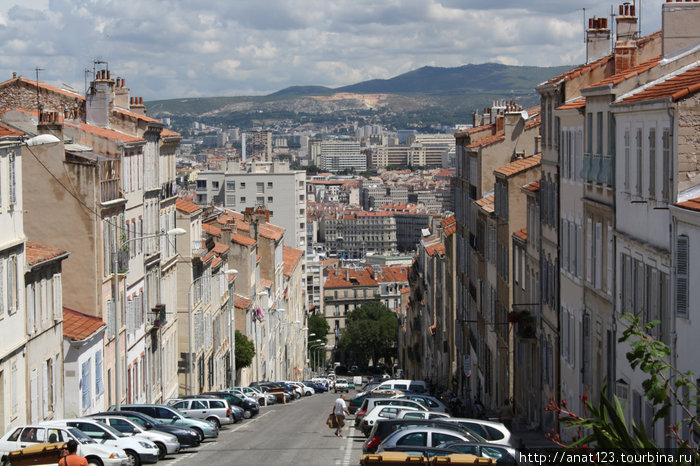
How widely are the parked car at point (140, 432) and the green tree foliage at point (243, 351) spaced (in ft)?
139

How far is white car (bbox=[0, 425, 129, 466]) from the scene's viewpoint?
89.8 ft

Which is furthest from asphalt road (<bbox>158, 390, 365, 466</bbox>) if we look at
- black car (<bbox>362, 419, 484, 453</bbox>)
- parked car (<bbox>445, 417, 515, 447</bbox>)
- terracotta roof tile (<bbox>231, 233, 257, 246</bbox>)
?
terracotta roof tile (<bbox>231, 233, 257, 246</bbox>)

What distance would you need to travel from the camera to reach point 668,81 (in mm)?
24656

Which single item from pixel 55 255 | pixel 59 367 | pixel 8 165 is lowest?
pixel 59 367

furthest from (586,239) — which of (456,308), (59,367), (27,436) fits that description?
(456,308)

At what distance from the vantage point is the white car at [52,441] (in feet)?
89.8

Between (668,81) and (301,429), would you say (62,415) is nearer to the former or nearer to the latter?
(301,429)

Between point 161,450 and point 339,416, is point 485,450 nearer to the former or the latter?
point 161,450

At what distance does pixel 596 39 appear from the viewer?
1449 inches

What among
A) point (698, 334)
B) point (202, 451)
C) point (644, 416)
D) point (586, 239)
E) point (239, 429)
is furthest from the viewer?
point (239, 429)

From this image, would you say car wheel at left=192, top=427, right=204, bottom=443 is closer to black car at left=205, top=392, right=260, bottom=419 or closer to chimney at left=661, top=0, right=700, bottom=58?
black car at left=205, top=392, right=260, bottom=419

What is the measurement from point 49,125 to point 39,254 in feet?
23.1

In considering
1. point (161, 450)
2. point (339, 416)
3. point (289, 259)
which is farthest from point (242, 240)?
point (161, 450)

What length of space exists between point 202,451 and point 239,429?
9739 mm
